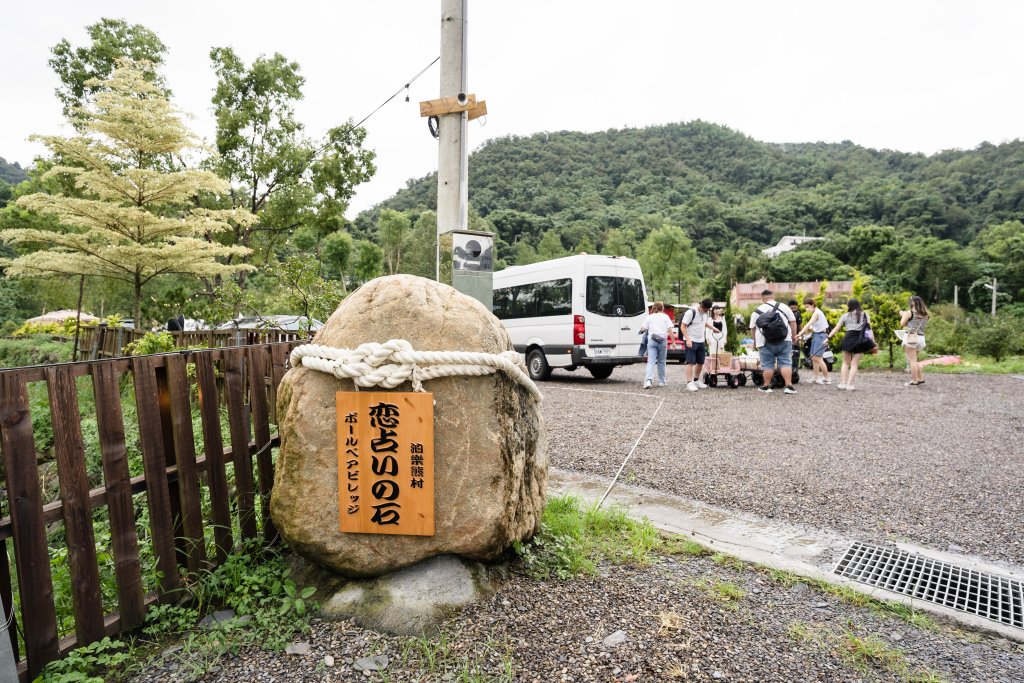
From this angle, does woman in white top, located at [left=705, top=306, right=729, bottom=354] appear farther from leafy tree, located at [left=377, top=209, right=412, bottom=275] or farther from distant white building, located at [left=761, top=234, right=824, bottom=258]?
distant white building, located at [left=761, top=234, right=824, bottom=258]

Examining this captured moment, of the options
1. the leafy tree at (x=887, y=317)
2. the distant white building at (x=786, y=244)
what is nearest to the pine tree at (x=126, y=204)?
the leafy tree at (x=887, y=317)

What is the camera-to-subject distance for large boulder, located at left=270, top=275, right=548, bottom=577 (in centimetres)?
237

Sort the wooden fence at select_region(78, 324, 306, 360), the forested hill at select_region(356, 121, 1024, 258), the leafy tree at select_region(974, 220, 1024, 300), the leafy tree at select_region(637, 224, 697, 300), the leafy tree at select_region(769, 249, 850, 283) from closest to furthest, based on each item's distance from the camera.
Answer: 1. the wooden fence at select_region(78, 324, 306, 360)
2. the leafy tree at select_region(637, 224, 697, 300)
3. the leafy tree at select_region(974, 220, 1024, 300)
4. the leafy tree at select_region(769, 249, 850, 283)
5. the forested hill at select_region(356, 121, 1024, 258)

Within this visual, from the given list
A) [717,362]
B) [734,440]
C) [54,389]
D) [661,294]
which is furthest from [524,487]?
[661,294]

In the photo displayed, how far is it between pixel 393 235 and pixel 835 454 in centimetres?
3795

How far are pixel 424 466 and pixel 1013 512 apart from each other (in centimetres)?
381

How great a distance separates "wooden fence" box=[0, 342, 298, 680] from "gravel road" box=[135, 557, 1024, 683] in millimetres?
388

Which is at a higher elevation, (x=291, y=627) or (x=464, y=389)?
(x=464, y=389)

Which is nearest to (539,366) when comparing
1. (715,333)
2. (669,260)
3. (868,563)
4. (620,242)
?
(715,333)

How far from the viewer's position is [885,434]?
5875 mm

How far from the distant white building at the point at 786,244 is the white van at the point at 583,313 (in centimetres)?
6365

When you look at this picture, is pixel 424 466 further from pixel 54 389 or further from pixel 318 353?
pixel 54 389

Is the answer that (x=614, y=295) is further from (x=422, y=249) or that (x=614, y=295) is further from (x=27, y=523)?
(x=422, y=249)

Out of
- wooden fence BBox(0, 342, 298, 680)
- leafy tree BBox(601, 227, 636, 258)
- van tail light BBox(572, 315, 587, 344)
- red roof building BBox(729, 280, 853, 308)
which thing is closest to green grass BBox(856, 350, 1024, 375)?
van tail light BBox(572, 315, 587, 344)
